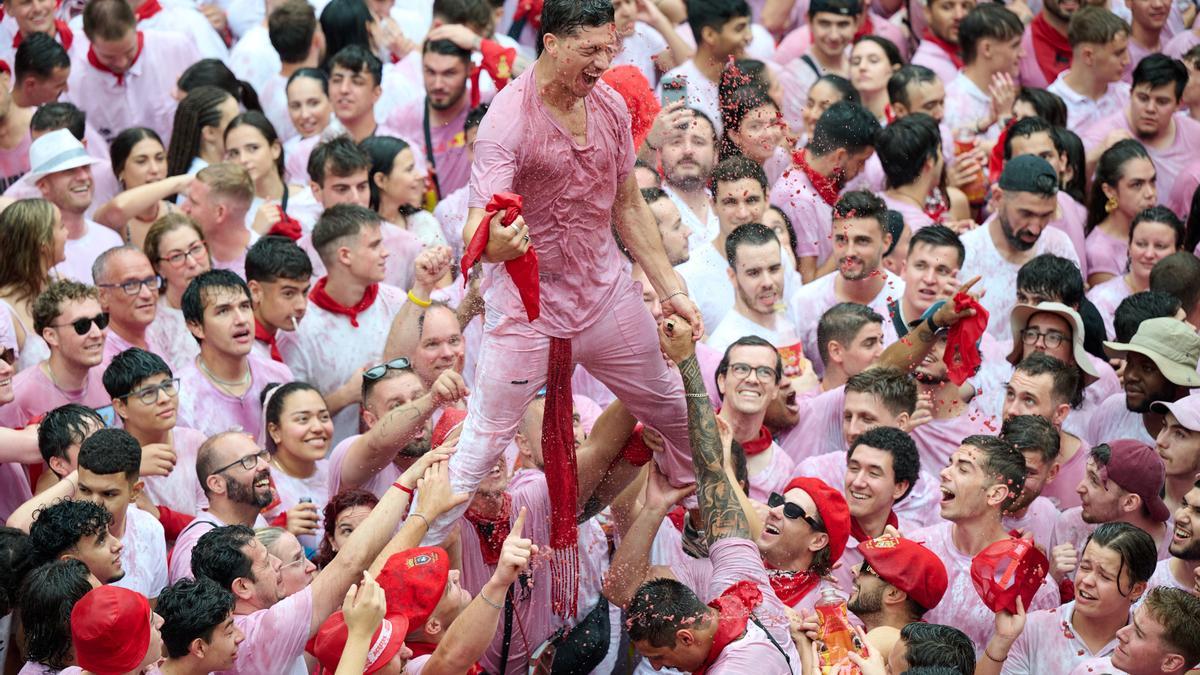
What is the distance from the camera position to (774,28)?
11.7 metres

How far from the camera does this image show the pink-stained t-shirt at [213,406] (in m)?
7.57

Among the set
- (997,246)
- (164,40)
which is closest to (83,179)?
(164,40)

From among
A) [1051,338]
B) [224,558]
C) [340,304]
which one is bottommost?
[1051,338]

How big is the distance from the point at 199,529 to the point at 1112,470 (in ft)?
11.5

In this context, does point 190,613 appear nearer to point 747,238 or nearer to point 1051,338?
point 747,238

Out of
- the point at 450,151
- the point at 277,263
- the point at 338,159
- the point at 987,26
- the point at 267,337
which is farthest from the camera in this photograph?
the point at 987,26

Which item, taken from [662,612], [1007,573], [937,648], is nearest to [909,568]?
[1007,573]

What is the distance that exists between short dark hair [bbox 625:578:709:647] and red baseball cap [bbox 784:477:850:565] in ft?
2.93

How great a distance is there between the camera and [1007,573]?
20.3 ft

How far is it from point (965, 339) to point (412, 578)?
107 inches

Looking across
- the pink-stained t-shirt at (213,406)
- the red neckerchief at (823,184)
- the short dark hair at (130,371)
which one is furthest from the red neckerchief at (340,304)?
the red neckerchief at (823,184)

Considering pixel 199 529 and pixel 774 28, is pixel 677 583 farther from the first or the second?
pixel 774 28

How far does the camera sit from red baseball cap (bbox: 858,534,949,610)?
6.26 m

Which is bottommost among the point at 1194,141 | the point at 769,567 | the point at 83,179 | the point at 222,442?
the point at 1194,141
